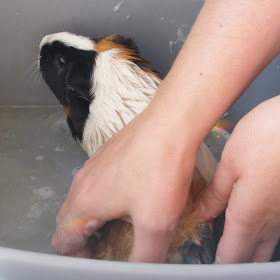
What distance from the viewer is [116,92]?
93 centimetres

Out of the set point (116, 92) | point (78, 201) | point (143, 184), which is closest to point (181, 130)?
point (143, 184)

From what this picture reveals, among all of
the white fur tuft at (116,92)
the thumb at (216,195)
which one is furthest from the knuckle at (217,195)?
the white fur tuft at (116,92)

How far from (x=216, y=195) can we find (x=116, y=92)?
408 mm

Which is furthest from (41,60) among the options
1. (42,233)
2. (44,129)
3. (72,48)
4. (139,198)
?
(139,198)

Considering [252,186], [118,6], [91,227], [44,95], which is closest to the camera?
[252,186]

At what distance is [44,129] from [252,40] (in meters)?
0.78

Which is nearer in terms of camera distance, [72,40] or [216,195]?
[216,195]

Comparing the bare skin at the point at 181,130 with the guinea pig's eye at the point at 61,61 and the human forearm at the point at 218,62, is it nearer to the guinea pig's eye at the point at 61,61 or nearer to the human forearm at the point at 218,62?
the human forearm at the point at 218,62

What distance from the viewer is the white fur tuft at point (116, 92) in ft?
3.02

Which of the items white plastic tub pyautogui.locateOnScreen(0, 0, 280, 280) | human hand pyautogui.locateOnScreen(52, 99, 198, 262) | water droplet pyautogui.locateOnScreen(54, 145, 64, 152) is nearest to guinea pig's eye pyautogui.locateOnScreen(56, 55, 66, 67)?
white plastic tub pyautogui.locateOnScreen(0, 0, 280, 280)

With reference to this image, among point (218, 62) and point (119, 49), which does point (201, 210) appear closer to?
point (218, 62)

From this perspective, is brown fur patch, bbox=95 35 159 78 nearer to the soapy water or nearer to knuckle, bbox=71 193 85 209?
the soapy water

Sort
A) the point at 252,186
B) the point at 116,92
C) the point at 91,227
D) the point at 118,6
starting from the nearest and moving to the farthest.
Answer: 1. the point at 252,186
2. the point at 91,227
3. the point at 116,92
4. the point at 118,6

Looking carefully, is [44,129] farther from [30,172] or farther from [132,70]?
[132,70]
